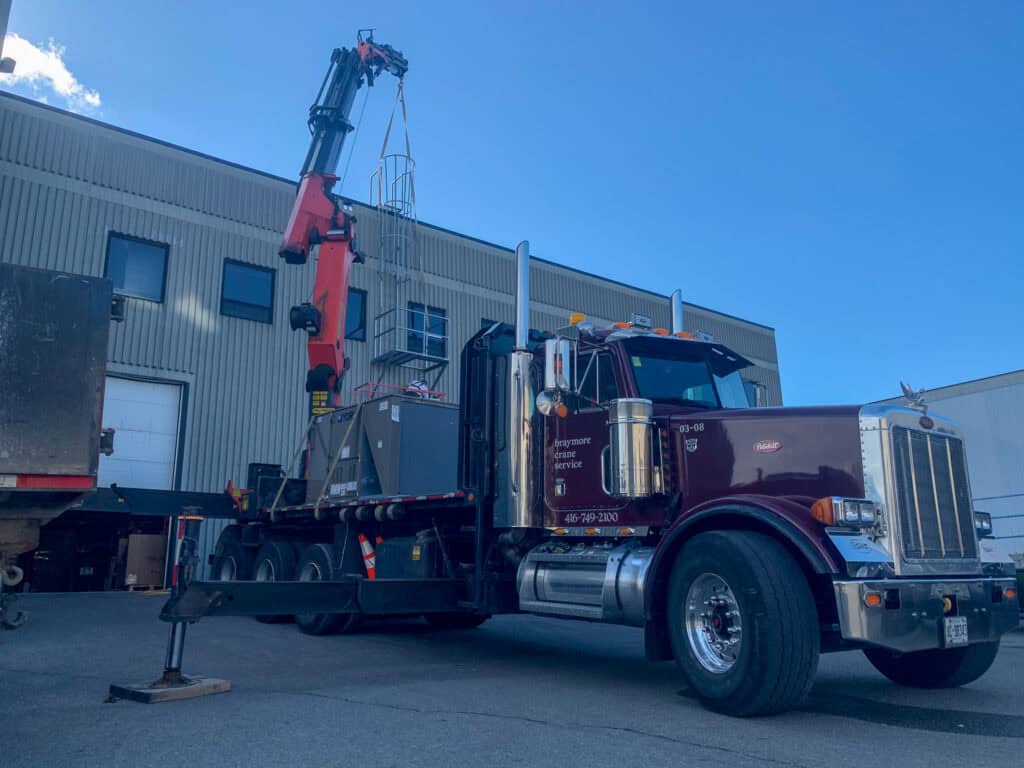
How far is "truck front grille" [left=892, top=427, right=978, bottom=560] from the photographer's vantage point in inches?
231

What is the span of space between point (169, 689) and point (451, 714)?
2089 mm

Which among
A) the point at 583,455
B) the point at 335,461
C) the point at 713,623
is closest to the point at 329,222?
the point at 335,461

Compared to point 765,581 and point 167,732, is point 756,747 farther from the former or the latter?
point 167,732

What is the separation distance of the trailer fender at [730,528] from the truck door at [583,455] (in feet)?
3.27

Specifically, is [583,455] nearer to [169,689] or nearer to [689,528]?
[689,528]

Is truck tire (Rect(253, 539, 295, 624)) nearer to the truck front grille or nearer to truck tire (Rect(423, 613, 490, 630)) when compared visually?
truck tire (Rect(423, 613, 490, 630))

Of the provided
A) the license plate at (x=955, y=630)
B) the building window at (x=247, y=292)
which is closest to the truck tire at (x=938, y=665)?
the license plate at (x=955, y=630)

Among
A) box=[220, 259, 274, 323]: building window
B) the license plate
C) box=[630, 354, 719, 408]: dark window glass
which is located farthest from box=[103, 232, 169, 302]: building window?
the license plate

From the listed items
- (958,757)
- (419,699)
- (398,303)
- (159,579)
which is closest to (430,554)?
(419,699)

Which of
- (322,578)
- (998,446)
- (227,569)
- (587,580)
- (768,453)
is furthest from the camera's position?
(998,446)

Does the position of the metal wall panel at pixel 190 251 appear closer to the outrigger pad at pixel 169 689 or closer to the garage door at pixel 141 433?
the garage door at pixel 141 433

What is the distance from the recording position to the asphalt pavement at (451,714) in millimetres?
4539

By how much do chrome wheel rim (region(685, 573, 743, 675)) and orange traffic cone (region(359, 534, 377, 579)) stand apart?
477cm

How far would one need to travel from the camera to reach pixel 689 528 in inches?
242
